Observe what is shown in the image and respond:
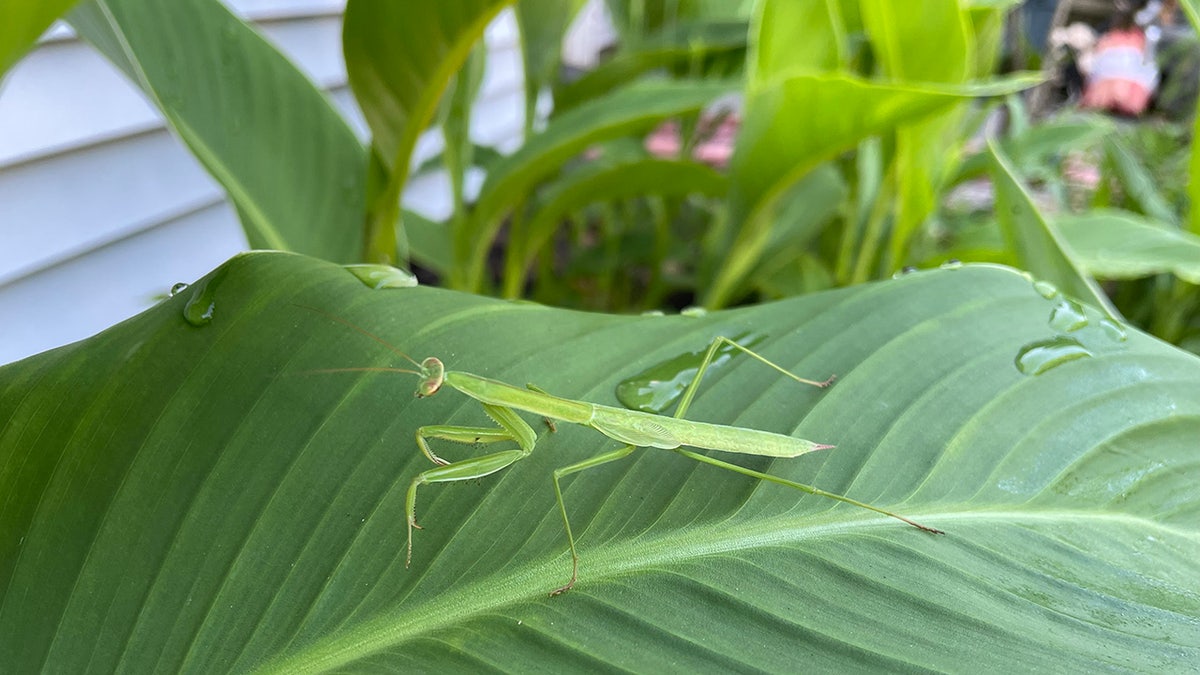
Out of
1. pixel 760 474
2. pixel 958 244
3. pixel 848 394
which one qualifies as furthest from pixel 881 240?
pixel 760 474

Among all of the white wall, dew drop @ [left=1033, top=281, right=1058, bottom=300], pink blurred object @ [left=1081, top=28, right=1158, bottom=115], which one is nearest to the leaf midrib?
dew drop @ [left=1033, top=281, right=1058, bottom=300]

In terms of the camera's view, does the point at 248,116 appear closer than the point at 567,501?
No

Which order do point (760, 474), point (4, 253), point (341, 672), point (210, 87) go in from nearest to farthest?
point (341, 672)
point (760, 474)
point (210, 87)
point (4, 253)

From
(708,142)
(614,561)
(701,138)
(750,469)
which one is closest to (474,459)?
(614,561)

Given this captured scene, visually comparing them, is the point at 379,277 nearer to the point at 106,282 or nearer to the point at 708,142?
the point at 106,282

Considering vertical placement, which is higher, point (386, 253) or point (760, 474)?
point (386, 253)

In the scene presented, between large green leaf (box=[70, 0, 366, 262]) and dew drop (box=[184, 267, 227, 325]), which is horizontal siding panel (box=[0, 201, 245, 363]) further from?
dew drop (box=[184, 267, 227, 325])

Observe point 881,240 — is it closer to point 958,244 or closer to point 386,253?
point 958,244

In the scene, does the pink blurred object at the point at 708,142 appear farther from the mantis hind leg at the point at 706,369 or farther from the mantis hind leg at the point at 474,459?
the mantis hind leg at the point at 474,459
